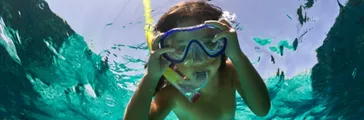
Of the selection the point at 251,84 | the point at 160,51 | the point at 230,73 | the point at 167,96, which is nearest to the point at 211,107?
the point at 230,73

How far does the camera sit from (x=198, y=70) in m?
3.82

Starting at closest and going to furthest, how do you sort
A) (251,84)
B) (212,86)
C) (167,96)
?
(251,84)
(167,96)
(212,86)

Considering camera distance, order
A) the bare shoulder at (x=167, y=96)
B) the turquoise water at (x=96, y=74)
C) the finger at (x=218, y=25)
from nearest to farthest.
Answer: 1. the finger at (x=218, y=25)
2. the bare shoulder at (x=167, y=96)
3. the turquoise water at (x=96, y=74)

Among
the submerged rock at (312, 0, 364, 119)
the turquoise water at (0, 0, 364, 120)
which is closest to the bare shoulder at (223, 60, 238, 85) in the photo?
the turquoise water at (0, 0, 364, 120)

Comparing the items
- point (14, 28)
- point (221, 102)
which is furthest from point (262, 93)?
point (14, 28)

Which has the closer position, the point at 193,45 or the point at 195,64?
the point at 193,45

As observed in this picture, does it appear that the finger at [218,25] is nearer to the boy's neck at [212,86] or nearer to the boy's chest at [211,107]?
the boy's neck at [212,86]

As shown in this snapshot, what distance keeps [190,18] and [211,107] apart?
1412mm

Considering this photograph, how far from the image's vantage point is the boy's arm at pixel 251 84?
3.88m

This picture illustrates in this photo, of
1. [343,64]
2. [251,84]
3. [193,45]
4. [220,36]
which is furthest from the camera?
[343,64]

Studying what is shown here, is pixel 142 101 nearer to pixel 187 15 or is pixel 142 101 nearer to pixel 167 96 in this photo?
pixel 167 96

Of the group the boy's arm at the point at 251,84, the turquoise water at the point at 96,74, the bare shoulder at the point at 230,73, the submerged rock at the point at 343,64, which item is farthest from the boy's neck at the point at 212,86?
the submerged rock at the point at 343,64

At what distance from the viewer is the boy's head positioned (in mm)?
3865

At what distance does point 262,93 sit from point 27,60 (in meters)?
8.10
